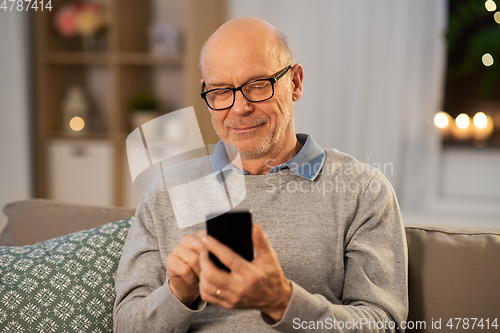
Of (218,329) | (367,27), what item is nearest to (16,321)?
(218,329)

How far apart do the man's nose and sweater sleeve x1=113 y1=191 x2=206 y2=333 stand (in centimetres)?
28

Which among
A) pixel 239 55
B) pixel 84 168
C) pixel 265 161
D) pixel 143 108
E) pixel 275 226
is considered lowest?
pixel 84 168

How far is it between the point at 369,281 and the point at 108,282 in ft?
1.83

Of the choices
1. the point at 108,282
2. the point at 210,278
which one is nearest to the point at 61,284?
the point at 108,282

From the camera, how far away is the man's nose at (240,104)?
1.00 m

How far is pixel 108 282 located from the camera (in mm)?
955

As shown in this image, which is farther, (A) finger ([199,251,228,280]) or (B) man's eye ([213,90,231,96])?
(B) man's eye ([213,90,231,96])

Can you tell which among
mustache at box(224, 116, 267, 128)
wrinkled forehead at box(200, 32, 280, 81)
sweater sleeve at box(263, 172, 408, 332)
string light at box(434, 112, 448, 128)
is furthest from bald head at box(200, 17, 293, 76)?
string light at box(434, 112, 448, 128)

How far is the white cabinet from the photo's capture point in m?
2.67

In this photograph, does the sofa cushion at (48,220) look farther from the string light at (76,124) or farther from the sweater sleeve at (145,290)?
the string light at (76,124)

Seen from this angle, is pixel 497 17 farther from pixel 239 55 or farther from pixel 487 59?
pixel 239 55

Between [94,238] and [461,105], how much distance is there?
2.27 m

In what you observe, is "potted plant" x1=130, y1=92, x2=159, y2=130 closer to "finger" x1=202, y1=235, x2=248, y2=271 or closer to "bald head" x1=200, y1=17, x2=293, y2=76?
"bald head" x1=200, y1=17, x2=293, y2=76

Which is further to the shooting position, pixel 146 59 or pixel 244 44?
pixel 146 59
